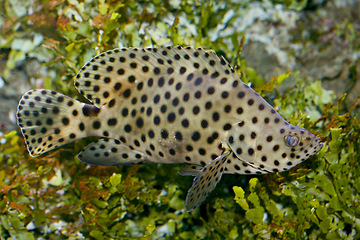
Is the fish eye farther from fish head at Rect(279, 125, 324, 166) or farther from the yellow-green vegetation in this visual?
the yellow-green vegetation

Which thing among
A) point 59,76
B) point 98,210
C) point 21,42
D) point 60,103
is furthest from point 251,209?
point 21,42

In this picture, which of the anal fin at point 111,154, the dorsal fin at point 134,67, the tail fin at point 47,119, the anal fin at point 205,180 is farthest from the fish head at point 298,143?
the tail fin at point 47,119

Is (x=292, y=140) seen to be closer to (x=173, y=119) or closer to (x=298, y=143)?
(x=298, y=143)

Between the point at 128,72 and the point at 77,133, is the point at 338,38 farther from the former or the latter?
the point at 77,133

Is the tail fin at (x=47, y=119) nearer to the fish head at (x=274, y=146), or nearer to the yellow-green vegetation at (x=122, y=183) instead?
the yellow-green vegetation at (x=122, y=183)

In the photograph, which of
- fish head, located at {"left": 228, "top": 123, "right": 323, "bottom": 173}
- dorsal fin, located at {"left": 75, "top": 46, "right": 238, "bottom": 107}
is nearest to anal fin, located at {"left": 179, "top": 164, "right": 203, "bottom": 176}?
fish head, located at {"left": 228, "top": 123, "right": 323, "bottom": 173}

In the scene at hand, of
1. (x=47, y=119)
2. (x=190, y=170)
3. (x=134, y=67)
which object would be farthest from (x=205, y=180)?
(x=47, y=119)
